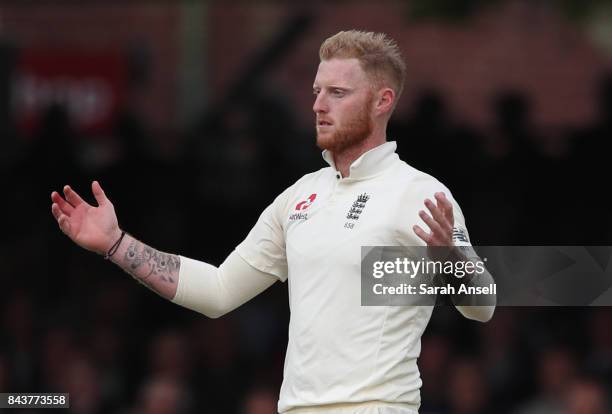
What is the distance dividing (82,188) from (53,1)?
130 inches

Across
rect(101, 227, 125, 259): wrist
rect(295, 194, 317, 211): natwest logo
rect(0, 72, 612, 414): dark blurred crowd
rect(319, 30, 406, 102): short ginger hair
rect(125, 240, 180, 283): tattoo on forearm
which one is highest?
rect(319, 30, 406, 102): short ginger hair

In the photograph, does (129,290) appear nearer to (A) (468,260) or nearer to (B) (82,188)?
(B) (82,188)

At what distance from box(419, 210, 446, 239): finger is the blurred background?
4.47m

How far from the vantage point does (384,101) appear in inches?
228

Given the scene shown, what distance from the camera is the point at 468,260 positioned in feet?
17.5

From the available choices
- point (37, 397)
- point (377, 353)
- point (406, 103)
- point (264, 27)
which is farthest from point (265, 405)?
point (264, 27)

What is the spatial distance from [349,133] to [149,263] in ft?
3.27

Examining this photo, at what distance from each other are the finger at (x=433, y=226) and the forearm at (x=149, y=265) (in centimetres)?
128

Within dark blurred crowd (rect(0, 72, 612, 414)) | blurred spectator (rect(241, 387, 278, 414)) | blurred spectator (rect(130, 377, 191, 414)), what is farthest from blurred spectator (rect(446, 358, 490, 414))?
blurred spectator (rect(130, 377, 191, 414))

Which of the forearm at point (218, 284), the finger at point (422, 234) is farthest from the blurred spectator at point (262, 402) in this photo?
the finger at point (422, 234)

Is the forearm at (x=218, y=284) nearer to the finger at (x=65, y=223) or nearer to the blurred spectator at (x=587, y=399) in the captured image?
the finger at (x=65, y=223)

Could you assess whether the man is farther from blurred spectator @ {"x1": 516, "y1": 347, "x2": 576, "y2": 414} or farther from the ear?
blurred spectator @ {"x1": 516, "y1": 347, "x2": 576, "y2": 414}

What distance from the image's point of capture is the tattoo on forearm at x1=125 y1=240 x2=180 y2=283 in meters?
5.90

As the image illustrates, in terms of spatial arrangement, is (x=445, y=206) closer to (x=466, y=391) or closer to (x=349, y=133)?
(x=349, y=133)
